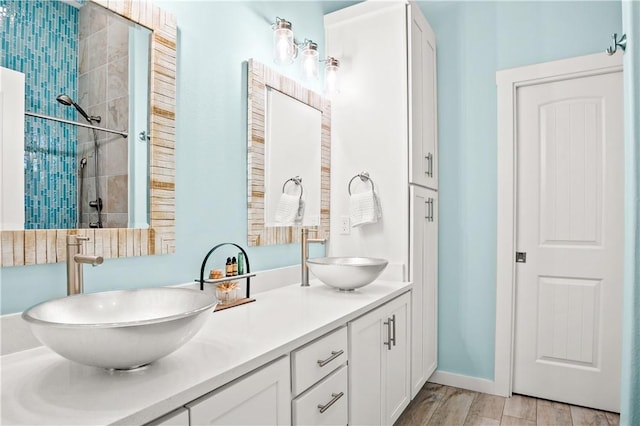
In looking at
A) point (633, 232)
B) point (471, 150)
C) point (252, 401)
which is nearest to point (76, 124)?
point (252, 401)

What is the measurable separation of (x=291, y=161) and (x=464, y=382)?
186 cm

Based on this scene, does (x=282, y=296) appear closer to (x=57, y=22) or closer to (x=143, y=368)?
(x=143, y=368)

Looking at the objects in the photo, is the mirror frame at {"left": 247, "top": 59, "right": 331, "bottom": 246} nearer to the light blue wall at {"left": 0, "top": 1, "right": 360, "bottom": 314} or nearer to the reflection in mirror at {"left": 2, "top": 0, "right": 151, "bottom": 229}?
the light blue wall at {"left": 0, "top": 1, "right": 360, "bottom": 314}

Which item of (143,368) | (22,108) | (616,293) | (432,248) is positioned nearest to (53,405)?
(143,368)

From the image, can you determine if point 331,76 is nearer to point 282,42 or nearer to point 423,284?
point 282,42

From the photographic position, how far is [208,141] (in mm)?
1688

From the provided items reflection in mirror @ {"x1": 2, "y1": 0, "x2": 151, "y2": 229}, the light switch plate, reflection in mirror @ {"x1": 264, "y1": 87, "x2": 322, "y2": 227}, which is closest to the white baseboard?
the light switch plate

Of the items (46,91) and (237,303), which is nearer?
(46,91)

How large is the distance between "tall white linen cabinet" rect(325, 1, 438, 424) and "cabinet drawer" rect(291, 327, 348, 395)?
34.8 inches

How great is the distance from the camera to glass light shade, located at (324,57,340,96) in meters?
2.38

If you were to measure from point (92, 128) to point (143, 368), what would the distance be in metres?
0.77

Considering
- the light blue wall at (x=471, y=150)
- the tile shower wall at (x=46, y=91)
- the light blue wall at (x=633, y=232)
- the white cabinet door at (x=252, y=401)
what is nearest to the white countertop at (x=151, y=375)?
the white cabinet door at (x=252, y=401)

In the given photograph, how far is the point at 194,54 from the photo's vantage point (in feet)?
5.34

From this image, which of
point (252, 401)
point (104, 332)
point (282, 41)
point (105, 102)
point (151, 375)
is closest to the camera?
point (104, 332)
